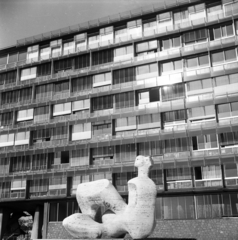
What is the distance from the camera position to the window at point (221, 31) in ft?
128

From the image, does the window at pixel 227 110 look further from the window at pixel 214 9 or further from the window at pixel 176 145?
the window at pixel 214 9

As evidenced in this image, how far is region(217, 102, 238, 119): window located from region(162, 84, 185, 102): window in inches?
176

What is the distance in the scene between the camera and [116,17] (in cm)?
4450

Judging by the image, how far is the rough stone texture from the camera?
1287 inches

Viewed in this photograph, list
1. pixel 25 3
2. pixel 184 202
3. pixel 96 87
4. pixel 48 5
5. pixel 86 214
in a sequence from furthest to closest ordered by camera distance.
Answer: pixel 96 87 < pixel 184 202 < pixel 86 214 < pixel 48 5 < pixel 25 3

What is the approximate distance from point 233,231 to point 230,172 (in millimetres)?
5666

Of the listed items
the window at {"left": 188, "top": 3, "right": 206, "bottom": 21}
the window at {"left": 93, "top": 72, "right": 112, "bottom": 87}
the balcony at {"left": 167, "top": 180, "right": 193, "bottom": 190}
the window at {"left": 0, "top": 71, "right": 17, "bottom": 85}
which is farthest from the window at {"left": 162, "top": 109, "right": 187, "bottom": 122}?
the window at {"left": 0, "top": 71, "right": 17, "bottom": 85}

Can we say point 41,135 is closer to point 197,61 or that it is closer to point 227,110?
point 197,61

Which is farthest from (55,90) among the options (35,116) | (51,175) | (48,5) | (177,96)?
(48,5)

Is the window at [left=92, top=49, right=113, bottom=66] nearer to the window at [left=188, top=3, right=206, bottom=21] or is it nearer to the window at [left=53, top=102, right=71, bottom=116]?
the window at [left=53, top=102, right=71, bottom=116]

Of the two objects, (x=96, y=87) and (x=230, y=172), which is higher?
(x=96, y=87)

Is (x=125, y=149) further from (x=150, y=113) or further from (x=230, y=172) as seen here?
(x=230, y=172)

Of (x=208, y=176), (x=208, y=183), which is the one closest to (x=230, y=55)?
(x=208, y=176)

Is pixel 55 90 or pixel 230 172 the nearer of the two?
pixel 230 172
